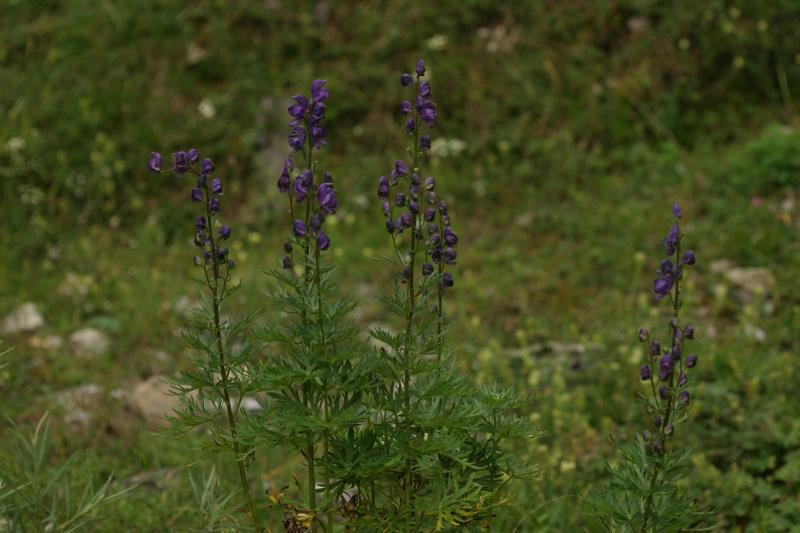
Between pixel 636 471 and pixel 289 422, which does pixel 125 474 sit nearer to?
pixel 289 422

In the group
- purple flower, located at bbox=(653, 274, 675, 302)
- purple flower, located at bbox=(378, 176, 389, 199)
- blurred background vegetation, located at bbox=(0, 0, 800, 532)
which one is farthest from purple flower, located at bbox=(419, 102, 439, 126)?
blurred background vegetation, located at bbox=(0, 0, 800, 532)

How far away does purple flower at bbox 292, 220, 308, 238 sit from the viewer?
7.11 ft

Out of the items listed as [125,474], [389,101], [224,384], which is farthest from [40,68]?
[224,384]

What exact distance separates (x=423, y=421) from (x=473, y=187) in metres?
4.37

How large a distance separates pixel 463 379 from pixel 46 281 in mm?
4451

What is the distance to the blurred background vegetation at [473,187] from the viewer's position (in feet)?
13.9

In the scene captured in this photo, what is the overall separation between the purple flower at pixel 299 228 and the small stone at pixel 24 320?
12.1ft

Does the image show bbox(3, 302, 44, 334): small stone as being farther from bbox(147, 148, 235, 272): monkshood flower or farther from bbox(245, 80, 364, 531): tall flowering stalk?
bbox(245, 80, 364, 531): tall flowering stalk

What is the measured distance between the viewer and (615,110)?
6.61 meters

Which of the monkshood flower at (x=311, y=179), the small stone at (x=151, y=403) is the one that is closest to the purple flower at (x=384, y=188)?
the monkshood flower at (x=311, y=179)

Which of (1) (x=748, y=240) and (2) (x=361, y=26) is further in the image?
(2) (x=361, y=26)

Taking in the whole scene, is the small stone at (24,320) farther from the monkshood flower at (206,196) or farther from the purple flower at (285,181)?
the purple flower at (285,181)

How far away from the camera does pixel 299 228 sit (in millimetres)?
2176

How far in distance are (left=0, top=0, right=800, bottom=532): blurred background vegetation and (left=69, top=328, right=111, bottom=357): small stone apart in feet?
0.09
